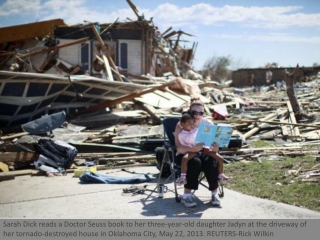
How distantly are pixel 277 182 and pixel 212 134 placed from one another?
5.96ft

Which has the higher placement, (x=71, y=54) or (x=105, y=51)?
(x=105, y=51)

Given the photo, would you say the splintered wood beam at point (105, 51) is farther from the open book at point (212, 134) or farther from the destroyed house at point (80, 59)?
the open book at point (212, 134)

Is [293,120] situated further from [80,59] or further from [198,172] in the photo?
[80,59]

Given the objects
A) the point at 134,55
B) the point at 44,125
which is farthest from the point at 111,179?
the point at 134,55

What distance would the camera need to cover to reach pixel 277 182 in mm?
6391

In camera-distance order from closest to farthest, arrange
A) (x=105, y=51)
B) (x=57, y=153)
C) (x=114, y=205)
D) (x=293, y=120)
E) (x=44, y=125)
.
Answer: (x=114, y=205) < (x=57, y=153) < (x=44, y=125) < (x=293, y=120) < (x=105, y=51)

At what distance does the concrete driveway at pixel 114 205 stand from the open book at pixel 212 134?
34.4 inches

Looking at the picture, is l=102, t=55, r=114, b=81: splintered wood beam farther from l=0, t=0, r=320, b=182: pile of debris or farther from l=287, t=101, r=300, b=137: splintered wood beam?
Answer: l=287, t=101, r=300, b=137: splintered wood beam

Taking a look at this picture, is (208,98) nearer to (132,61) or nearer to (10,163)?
(132,61)

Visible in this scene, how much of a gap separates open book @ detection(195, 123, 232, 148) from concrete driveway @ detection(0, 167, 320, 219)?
875mm

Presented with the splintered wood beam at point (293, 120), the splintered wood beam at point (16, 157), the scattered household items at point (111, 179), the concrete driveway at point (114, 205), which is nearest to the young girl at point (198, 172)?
the concrete driveway at point (114, 205)

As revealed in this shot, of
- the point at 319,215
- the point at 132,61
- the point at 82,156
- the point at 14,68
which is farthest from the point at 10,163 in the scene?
the point at 132,61

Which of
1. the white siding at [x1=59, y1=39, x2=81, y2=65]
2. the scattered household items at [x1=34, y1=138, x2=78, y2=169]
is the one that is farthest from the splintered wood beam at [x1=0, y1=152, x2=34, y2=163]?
the white siding at [x1=59, y1=39, x2=81, y2=65]

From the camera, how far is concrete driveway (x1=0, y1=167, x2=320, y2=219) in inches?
194
